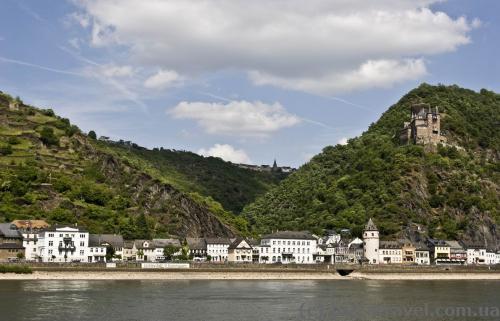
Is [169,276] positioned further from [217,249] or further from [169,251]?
[217,249]

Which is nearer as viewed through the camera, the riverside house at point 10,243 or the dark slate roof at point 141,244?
the riverside house at point 10,243

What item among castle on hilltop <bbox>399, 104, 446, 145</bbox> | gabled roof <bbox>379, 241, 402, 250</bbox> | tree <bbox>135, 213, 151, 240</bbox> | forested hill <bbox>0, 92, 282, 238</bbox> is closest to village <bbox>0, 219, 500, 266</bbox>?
gabled roof <bbox>379, 241, 402, 250</bbox>

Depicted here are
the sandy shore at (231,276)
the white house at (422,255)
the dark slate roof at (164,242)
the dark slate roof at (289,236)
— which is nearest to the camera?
the sandy shore at (231,276)

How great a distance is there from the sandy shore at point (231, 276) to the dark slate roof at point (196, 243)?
70.1ft

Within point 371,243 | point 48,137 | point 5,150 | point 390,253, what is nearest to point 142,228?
point 5,150

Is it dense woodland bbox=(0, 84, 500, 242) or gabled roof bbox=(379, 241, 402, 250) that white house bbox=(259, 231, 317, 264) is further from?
dense woodland bbox=(0, 84, 500, 242)

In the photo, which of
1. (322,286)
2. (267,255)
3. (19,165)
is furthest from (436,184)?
(19,165)

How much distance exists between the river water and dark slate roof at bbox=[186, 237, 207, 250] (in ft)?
116

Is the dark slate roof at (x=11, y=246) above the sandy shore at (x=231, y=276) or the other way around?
above

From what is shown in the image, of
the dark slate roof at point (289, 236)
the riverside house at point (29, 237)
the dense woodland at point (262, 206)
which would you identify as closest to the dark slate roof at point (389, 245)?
the dense woodland at point (262, 206)

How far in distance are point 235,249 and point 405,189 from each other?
155ft

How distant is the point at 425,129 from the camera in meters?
177

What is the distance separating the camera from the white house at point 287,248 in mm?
127875

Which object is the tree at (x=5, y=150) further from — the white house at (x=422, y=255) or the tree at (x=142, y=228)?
the white house at (x=422, y=255)
